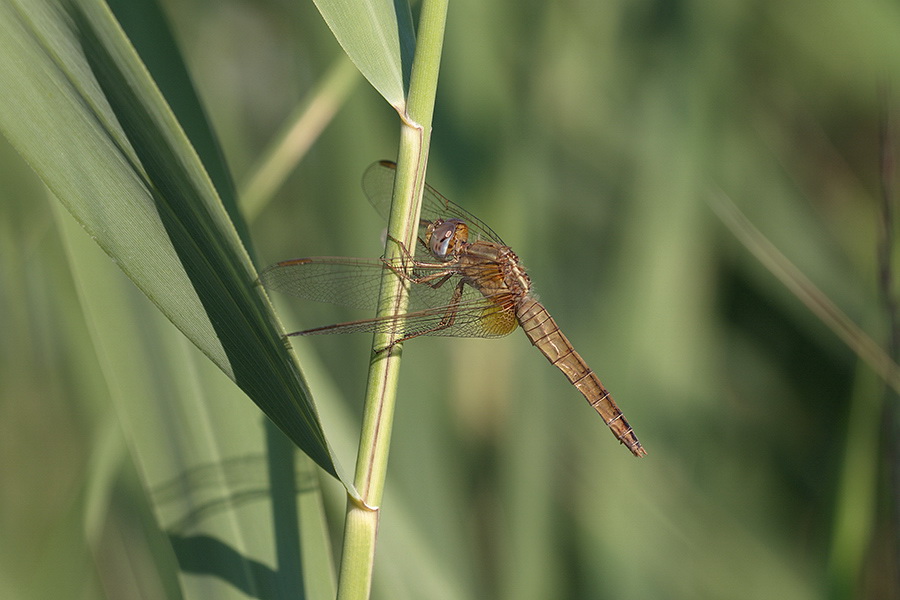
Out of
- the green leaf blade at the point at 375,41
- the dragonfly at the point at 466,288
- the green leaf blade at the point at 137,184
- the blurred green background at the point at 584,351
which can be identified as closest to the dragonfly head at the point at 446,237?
the dragonfly at the point at 466,288

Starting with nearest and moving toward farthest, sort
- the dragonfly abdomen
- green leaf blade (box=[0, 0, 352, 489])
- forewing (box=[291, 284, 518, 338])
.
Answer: green leaf blade (box=[0, 0, 352, 489])
forewing (box=[291, 284, 518, 338])
the dragonfly abdomen

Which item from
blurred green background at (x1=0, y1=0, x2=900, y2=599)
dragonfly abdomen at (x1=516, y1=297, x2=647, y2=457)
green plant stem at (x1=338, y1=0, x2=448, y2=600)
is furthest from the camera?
dragonfly abdomen at (x1=516, y1=297, x2=647, y2=457)

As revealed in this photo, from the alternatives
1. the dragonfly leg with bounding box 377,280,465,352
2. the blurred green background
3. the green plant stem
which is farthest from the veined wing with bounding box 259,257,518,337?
the green plant stem

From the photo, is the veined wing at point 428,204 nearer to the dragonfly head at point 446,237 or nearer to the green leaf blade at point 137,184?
the dragonfly head at point 446,237

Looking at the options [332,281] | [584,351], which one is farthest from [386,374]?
[584,351]

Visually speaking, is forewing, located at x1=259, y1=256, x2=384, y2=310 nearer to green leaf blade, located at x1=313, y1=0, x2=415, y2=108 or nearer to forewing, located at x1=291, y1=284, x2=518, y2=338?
forewing, located at x1=291, y1=284, x2=518, y2=338

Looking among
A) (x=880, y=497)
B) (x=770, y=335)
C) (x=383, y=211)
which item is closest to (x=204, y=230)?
(x=383, y=211)
